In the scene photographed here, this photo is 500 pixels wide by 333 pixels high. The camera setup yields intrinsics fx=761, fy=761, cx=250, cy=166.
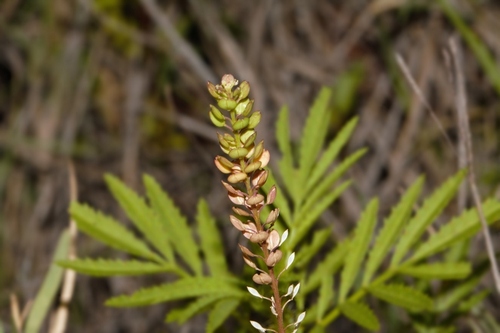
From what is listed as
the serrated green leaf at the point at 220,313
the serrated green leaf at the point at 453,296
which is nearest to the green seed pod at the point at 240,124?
the serrated green leaf at the point at 220,313

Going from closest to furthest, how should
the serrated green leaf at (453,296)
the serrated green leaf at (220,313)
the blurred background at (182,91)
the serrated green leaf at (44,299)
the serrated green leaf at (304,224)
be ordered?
the serrated green leaf at (220,313), the serrated green leaf at (304,224), the serrated green leaf at (44,299), the serrated green leaf at (453,296), the blurred background at (182,91)

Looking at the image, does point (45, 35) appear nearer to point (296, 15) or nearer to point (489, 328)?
point (296, 15)

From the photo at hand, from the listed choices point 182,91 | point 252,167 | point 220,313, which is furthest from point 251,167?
point 182,91

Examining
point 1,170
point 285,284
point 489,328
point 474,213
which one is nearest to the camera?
point 285,284

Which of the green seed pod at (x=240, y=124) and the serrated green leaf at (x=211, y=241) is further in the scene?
the serrated green leaf at (x=211, y=241)

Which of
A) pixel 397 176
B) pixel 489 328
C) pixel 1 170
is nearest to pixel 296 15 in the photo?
pixel 397 176

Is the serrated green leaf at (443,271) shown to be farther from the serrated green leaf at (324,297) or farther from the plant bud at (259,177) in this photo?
the plant bud at (259,177)

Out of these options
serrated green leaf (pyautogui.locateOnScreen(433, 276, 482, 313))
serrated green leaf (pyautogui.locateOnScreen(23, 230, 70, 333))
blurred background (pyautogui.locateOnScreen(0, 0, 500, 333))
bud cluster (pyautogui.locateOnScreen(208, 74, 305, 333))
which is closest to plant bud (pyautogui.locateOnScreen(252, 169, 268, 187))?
bud cluster (pyautogui.locateOnScreen(208, 74, 305, 333))
